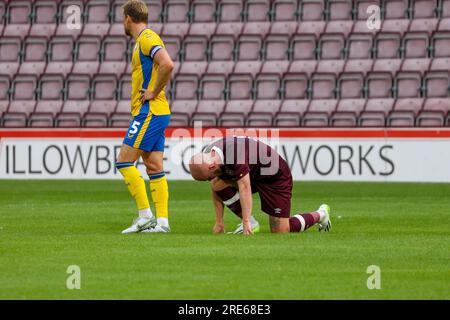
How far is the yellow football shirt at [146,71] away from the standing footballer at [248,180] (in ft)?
3.36

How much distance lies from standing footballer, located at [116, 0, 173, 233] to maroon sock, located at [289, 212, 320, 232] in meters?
1.28

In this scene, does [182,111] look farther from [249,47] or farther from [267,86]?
[249,47]

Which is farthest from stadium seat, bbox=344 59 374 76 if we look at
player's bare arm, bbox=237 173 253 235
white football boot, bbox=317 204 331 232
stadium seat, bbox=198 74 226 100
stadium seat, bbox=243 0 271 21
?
player's bare arm, bbox=237 173 253 235

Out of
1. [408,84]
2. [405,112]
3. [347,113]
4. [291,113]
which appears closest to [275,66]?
[291,113]

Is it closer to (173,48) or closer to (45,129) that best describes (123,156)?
(45,129)

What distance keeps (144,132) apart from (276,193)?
1489 millimetres

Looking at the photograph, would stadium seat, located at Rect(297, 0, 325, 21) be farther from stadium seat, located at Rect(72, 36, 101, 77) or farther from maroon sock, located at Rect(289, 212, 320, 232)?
maroon sock, located at Rect(289, 212, 320, 232)

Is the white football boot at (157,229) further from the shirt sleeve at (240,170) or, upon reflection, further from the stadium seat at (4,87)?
the stadium seat at (4,87)

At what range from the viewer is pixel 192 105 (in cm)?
2488

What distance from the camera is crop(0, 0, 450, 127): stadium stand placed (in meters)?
23.8

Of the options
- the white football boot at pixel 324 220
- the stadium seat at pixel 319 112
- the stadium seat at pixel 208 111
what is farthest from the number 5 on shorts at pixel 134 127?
the stadium seat at pixel 319 112

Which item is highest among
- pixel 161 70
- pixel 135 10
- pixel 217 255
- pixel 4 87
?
pixel 4 87

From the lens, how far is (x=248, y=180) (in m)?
11.2

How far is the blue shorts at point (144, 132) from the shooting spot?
1199cm
